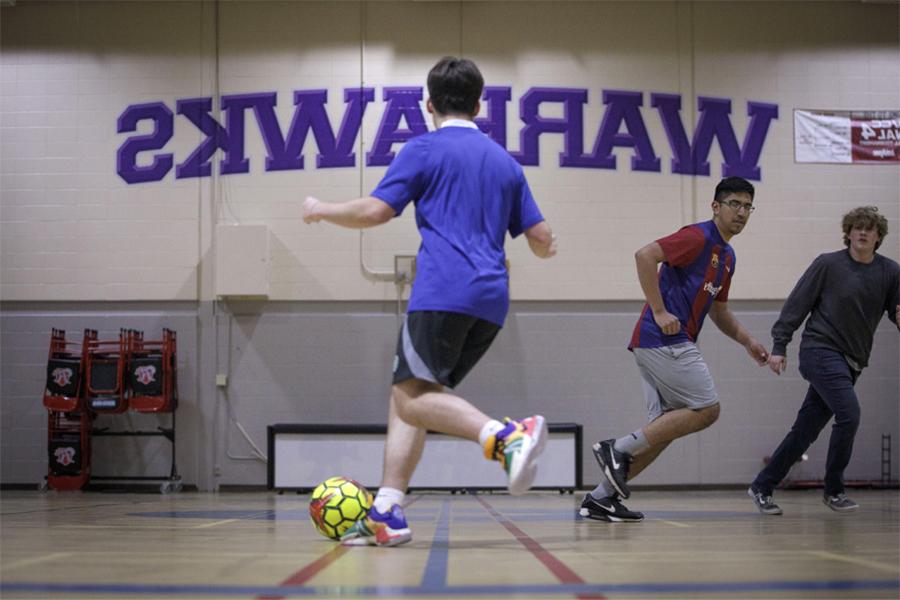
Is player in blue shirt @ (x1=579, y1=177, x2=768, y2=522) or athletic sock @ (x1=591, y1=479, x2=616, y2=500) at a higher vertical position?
player in blue shirt @ (x1=579, y1=177, x2=768, y2=522)

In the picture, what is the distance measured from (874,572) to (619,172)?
7639 millimetres

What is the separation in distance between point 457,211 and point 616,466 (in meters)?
1.90

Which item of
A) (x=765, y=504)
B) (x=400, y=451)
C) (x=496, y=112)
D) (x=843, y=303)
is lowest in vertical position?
(x=765, y=504)

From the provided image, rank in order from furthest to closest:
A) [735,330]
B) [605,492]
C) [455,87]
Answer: [735,330] → [605,492] → [455,87]

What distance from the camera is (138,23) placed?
10.1 m

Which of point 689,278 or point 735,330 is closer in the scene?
point 689,278

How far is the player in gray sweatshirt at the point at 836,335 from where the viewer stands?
539 centimetres

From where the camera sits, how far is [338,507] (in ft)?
11.8

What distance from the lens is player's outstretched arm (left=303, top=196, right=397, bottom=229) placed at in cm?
332

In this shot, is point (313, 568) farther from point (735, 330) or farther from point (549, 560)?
point (735, 330)

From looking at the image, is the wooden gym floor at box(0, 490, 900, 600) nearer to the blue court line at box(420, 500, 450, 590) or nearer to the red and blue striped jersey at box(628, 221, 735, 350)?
the blue court line at box(420, 500, 450, 590)

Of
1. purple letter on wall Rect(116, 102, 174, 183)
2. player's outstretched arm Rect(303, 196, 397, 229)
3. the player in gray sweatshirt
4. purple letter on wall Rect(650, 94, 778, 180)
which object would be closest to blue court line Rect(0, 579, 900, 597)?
player's outstretched arm Rect(303, 196, 397, 229)

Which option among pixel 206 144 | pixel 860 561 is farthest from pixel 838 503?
pixel 206 144

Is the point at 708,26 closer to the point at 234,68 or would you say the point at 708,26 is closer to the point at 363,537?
the point at 234,68
